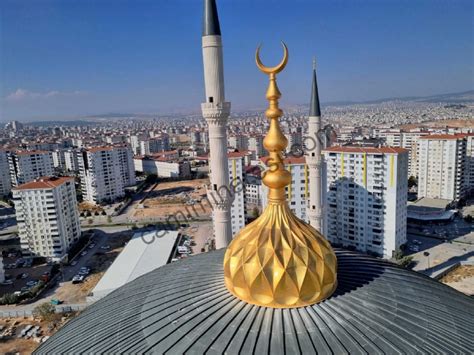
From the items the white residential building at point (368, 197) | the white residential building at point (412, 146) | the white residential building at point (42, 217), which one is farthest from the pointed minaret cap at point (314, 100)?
the white residential building at point (412, 146)

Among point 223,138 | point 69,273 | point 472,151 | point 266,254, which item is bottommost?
point 69,273

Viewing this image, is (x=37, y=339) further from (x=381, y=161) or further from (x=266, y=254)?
(x=381, y=161)

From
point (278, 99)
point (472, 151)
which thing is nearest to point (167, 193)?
point (472, 151)

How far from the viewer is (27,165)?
141 ft

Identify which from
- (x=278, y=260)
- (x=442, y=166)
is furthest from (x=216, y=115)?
(x=442, y=166)

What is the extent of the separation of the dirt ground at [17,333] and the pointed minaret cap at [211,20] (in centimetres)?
1465

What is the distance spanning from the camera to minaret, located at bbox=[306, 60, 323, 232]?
16.4 m

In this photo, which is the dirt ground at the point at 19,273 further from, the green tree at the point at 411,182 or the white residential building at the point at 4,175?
the green tree at the point at 411,182

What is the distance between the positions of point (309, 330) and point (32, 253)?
88.3ft

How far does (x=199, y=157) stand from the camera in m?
65.1

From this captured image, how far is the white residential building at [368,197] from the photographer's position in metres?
23.1

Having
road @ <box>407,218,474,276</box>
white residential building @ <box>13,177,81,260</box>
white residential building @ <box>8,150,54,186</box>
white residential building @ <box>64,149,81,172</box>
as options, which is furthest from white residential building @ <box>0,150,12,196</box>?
road @ <box>407,218,474,276</box>

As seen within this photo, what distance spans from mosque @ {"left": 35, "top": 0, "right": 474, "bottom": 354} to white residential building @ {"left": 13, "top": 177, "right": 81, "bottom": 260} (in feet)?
72.4

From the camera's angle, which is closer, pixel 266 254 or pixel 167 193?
pixel 266 254
